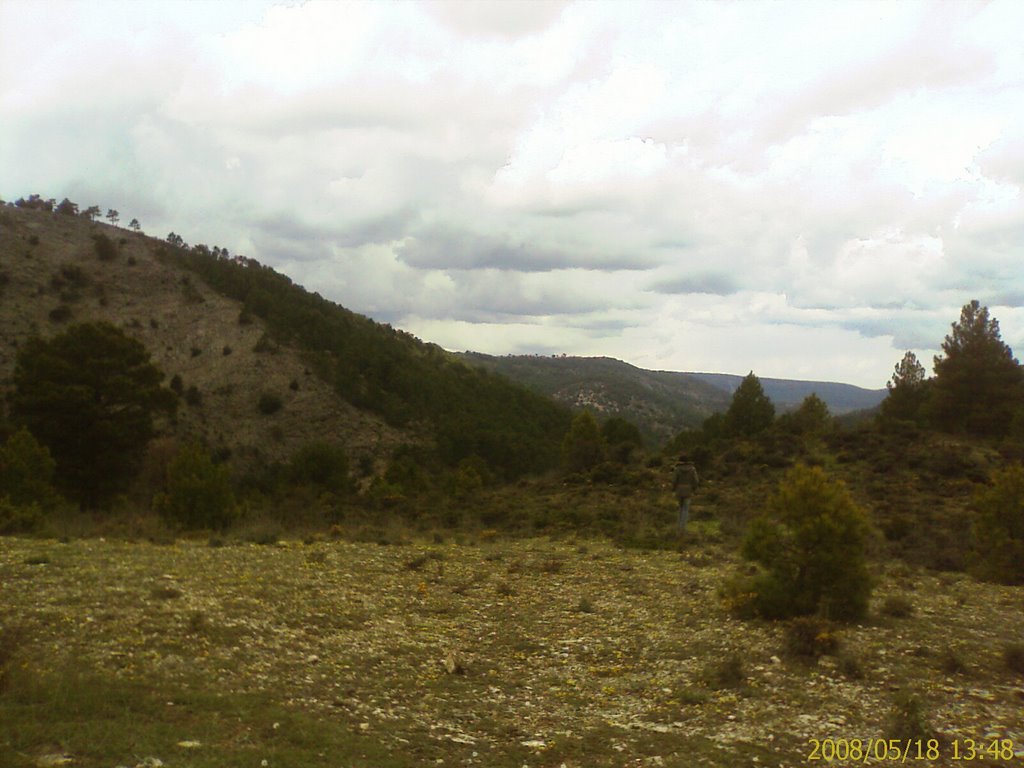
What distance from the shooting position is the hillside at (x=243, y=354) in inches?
2399

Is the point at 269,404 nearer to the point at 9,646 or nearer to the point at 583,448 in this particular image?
the point at 583,448

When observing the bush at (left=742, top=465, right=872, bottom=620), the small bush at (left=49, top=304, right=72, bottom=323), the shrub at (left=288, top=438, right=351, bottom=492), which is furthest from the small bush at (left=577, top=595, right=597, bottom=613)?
the small bush at (left=49, top=304, right=72, bottom=323)

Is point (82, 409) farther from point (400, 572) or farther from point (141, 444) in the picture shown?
point (400, 572)

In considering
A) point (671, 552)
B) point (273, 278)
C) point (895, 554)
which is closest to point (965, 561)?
point (895, 554)

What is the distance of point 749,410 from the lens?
49875 millimetres

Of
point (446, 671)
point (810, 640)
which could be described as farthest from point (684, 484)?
point (446, 671)

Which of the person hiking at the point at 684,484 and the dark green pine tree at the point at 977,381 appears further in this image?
the dark green pine tree at the point at 977,381

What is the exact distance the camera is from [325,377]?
70875 millimetres

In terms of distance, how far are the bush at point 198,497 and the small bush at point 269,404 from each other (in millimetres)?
43154

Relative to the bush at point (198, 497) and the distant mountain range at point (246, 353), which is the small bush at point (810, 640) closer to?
the bush at point (198, 497)

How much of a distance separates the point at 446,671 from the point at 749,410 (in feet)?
144

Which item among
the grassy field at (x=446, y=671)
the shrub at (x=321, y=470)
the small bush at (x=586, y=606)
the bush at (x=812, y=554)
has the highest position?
the bush at (x=812, y=554)

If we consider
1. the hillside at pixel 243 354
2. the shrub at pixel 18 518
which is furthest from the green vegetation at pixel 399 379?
the shrub at pixel 18 518

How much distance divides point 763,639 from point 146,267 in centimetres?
7752
